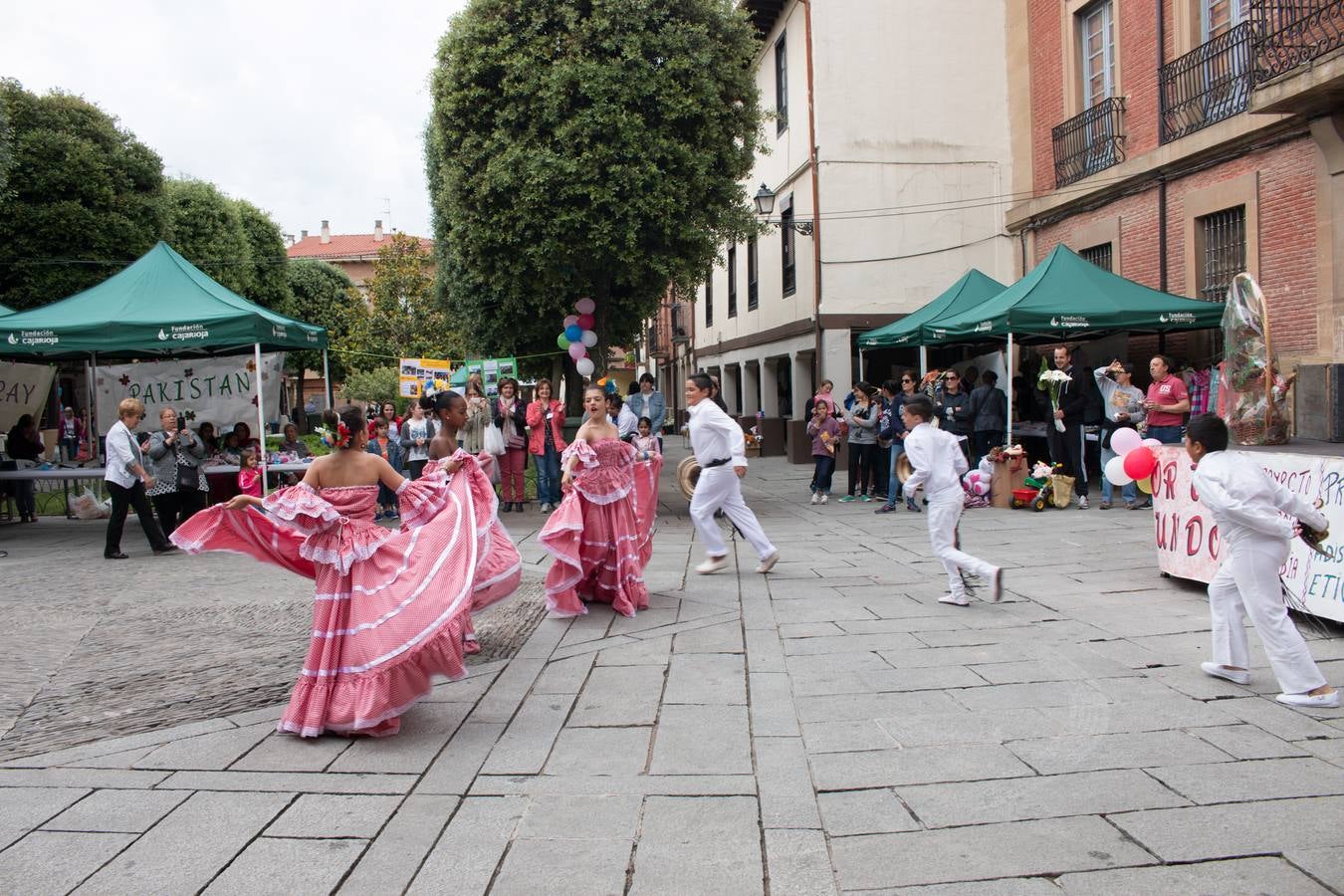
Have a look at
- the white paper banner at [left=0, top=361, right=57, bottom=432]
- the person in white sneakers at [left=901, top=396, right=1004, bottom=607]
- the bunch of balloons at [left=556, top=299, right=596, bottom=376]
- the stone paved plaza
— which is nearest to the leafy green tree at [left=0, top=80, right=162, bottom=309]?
the white paper banner at [left=0, top=361, right=57, bottom=432]

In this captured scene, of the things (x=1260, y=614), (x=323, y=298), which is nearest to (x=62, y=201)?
(x=1260, y=614)

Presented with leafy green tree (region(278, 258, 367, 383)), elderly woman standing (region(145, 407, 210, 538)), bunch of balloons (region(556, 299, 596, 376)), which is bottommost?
elderly woman standing (region(145, 407, 210, 538))

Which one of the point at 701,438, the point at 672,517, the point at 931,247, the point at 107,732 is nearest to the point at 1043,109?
the point at 931,247

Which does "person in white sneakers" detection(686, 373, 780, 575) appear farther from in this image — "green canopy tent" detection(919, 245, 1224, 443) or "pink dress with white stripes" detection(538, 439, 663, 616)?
"green canopy tent" detection(919, 245, 1224, 443)

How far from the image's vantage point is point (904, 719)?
4.59 m

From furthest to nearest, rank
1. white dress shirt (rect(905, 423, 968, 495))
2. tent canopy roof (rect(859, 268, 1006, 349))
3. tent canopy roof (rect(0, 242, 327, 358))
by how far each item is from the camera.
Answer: tent canopy roof (rect(859, 268, 1006, 349)) < tent canopy roof (rect(0, 242, 327, 358)) < white dress shirt (rect(905, 423, 968, 495))

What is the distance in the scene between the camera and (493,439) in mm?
13344

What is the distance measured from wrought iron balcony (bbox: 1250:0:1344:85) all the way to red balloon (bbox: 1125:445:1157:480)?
6473 mm

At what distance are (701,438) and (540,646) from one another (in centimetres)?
270

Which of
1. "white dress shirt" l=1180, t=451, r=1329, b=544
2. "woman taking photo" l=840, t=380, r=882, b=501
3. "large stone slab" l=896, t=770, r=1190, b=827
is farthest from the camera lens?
"woman taking photo" l=840, t=380, r=882, b=501

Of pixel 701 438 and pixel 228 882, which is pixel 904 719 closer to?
pixel 228 882

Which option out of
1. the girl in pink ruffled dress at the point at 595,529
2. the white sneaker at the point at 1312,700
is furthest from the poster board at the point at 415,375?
the white sneaker at the point at 1312,700

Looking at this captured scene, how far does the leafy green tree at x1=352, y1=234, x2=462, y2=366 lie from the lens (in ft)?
120

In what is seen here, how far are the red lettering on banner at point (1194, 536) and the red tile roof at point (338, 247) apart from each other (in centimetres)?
7380
